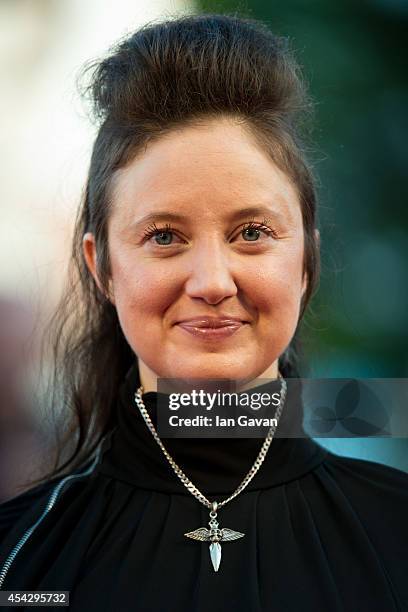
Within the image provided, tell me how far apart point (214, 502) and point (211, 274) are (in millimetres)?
476

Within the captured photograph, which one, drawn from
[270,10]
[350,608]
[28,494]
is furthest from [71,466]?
[270,10]

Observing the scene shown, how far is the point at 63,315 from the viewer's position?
6.86 feet

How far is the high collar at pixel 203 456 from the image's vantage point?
1584mm

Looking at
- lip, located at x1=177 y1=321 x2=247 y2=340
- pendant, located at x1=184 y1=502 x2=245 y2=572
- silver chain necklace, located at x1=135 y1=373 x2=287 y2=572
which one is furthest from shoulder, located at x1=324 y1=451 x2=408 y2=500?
lip, located at x1=177 y1=321 x2=247 y2=340

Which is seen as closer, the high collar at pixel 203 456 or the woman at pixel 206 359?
the woman at pixel 206 359

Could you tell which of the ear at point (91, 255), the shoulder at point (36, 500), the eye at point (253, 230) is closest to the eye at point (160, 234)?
the eye at point (253, 230)

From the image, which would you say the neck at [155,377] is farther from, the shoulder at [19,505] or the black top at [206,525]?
the shoulder at [19,505]

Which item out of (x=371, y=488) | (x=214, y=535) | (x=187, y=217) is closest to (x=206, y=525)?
(x=214, y=535)

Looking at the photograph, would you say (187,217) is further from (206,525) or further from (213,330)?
(206,525)

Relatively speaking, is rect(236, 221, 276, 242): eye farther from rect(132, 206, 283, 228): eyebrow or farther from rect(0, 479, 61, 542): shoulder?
rect(0, 479, 61, 542): shoulder

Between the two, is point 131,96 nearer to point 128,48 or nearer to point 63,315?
point 128,48

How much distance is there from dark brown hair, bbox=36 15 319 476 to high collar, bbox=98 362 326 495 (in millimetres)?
225

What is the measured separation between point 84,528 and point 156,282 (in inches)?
21.2

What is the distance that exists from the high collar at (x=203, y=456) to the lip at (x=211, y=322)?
183 mm
